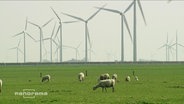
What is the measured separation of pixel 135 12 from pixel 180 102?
88760 millimetres

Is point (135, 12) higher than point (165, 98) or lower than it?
higher

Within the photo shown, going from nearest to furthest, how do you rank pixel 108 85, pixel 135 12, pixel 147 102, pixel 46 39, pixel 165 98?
pixel 147 102
pixel 165 98
pixel 108 85
pixel 135 12
pixel 46 39

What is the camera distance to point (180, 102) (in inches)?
1155

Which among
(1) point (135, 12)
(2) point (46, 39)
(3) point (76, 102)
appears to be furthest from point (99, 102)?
(2) point (46, 39)

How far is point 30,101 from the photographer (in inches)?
1209

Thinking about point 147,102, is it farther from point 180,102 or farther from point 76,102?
point 76,102

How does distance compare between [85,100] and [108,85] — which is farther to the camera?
[108,85]

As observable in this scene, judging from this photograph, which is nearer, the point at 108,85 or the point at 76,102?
the point at 76,102

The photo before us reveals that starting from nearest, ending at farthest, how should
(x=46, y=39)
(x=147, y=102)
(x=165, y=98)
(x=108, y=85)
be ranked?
(x=147, y=102) < (x=165, y=98) < (x=108, y=85) < (x=46, y=39)

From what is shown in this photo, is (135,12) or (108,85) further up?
(135,12)

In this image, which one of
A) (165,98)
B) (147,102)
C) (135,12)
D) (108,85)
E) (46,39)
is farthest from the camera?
(46,39)

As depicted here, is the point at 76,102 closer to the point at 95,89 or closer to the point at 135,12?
the point at 95,89

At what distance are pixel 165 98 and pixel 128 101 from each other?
3.29 m

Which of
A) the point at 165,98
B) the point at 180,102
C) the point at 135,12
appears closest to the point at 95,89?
the point at 165,98
